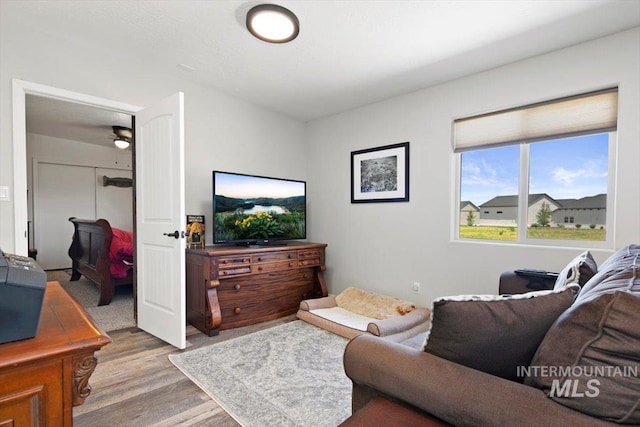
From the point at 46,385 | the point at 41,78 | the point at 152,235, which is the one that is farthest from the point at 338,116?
the point at 46,385

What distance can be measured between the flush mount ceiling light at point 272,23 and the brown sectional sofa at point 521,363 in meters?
2.08

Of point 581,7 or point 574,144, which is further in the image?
point 574,144

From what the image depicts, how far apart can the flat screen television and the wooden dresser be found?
205 millimetres

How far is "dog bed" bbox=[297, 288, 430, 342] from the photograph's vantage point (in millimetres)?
2650

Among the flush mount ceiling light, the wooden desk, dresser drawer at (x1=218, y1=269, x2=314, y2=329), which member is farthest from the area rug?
the flush mount ceiling light

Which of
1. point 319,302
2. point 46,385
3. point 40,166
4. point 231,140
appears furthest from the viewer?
point 40,166

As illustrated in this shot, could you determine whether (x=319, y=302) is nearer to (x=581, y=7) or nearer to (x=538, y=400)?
(x=538, y=400)

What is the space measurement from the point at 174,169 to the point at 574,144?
3309 mm

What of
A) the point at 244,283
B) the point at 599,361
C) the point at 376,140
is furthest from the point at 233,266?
the point at 599,361

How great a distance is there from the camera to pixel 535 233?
272 centimetres

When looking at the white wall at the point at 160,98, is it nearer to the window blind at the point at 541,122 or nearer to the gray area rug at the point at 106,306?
the gray area rug at the point at 106,306

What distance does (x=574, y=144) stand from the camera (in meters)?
2.53

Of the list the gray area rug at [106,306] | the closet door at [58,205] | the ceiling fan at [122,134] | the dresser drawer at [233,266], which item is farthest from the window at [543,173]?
the closet door at [58,205]

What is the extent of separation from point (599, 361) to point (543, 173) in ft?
8.01
